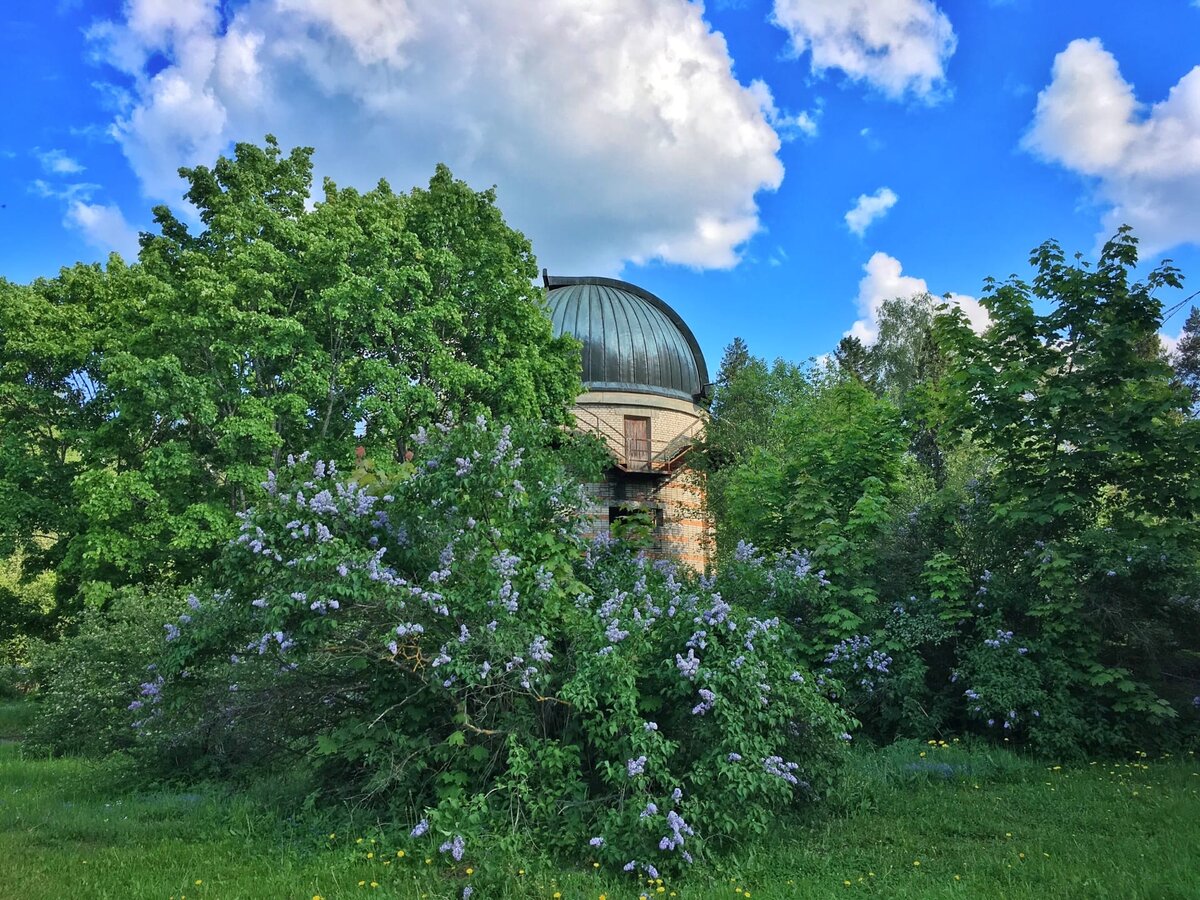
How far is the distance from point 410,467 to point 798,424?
320 inches

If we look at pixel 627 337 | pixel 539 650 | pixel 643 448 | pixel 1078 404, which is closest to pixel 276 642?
pixel 539 650

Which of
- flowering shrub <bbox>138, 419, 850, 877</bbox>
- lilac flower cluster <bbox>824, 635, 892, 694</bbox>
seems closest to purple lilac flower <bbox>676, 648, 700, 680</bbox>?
flowering shrub <bbox>138, 419, 850, 877</bbox>

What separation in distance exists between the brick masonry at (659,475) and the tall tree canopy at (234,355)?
9034mm

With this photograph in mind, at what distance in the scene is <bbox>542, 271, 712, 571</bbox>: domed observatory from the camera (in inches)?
1040

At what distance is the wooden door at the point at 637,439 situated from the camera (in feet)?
87.6

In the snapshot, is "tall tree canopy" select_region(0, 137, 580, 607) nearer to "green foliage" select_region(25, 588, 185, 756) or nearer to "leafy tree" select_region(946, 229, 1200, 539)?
"green foliage" select_region(25, 588, 185, 756)

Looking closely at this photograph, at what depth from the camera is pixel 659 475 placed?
87.1 feet

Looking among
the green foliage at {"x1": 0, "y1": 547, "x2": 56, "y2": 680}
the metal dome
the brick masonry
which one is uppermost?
the metal dome

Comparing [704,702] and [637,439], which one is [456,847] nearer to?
[704,702]

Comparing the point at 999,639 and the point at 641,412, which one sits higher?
the point at 641,412

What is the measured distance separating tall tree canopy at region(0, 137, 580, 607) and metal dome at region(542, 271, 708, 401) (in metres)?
8.91

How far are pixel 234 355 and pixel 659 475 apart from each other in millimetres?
15573

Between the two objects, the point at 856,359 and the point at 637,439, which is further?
the point at 856,359

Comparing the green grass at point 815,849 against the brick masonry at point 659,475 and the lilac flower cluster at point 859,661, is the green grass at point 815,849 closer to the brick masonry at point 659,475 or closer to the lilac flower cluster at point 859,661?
the lilac flower cluster at point 859,661
